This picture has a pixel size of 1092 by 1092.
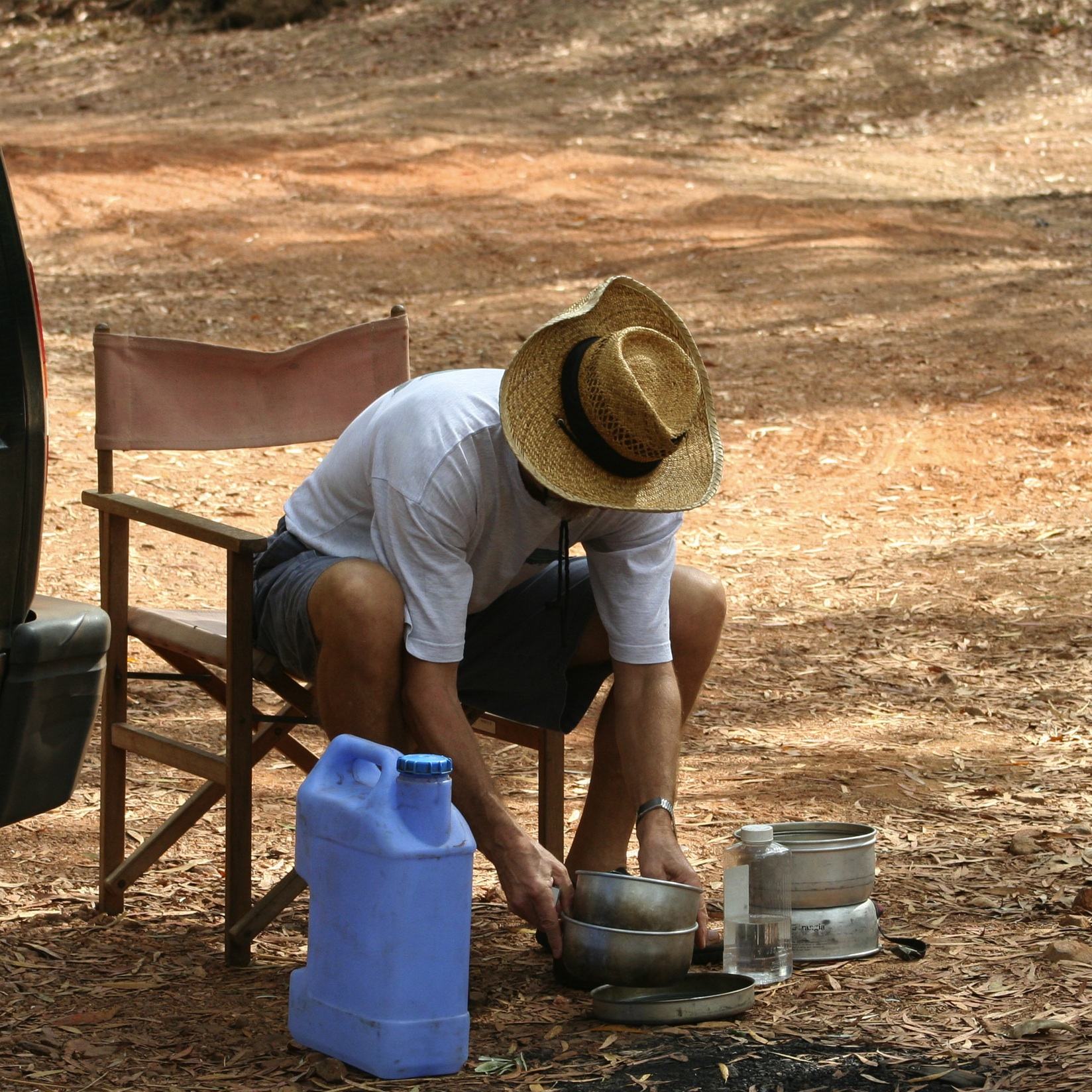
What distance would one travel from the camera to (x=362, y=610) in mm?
2852

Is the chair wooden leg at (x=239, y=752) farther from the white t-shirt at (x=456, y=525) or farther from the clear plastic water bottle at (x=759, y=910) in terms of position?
the clear plastic water bottle at (x=759, y=910)

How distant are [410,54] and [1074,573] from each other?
531 inches

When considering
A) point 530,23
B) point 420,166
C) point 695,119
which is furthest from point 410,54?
point 420,166

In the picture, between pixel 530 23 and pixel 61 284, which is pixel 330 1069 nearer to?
pixel 61 284

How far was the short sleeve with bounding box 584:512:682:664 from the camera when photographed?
3059 mm

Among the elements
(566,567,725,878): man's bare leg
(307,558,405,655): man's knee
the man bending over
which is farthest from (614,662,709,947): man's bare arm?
(307,558,405,655): man's knee

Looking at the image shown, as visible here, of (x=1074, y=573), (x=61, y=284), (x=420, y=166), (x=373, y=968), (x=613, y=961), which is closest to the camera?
(x=373, y=968)

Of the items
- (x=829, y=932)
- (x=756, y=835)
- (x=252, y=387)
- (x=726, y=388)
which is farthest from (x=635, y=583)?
(x=726, y=388)

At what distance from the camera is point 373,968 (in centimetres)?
256

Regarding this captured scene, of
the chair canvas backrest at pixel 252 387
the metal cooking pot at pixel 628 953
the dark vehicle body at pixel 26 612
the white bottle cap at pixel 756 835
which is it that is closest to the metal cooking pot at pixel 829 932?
the white bottle cap at pixel 756 835

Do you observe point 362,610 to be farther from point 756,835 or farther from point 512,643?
point 756,835

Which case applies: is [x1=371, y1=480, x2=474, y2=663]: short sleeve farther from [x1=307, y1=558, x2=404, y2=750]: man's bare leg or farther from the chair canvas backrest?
the chair canvas backrest

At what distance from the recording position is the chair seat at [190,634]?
10.3 feet

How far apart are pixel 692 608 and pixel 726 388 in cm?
561
